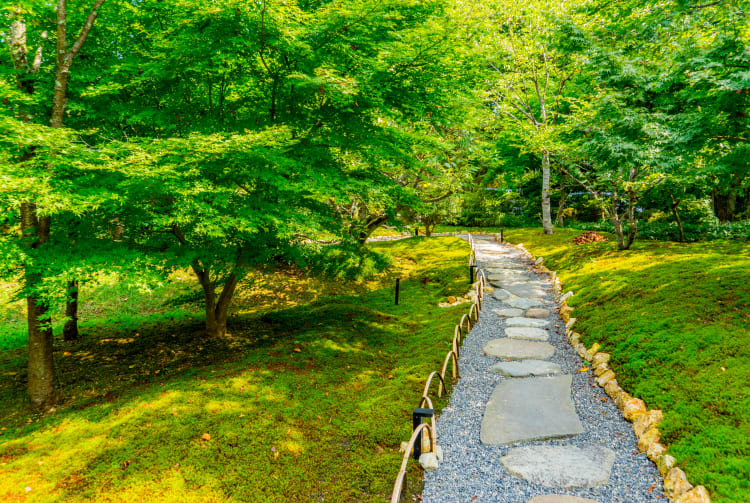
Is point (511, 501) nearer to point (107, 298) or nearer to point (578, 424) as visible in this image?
point (578, 424)

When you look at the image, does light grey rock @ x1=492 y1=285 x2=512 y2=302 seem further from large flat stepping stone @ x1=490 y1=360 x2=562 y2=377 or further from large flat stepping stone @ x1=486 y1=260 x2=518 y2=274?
large flat stepping stone @ x1=490 y1=360 x2=562 y2=377

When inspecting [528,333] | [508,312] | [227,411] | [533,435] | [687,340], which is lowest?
[533,435]

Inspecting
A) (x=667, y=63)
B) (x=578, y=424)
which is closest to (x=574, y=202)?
(x=667, y=63)

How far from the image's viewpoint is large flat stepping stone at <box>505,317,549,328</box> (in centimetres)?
979

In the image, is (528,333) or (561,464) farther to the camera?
(528,333)

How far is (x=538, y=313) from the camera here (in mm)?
10461

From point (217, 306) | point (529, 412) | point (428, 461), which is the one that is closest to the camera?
point (428, 461)

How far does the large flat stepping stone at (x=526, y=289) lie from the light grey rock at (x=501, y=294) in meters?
0.27

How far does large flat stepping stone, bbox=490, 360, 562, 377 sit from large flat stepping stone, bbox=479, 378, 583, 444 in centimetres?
21

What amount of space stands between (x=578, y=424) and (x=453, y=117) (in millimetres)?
6599

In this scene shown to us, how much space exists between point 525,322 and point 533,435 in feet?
16.7

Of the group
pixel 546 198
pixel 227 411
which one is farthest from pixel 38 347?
pixel 546 198

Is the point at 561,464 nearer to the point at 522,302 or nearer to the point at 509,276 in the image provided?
the point at 522,302

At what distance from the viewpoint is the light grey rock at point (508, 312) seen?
1066 cm
